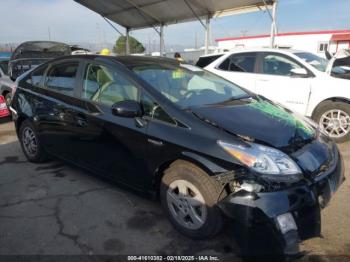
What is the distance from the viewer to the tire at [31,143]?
190 inches

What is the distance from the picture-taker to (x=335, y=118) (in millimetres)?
5875

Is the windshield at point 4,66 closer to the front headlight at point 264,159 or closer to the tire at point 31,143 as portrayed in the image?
the tire at point 31,143

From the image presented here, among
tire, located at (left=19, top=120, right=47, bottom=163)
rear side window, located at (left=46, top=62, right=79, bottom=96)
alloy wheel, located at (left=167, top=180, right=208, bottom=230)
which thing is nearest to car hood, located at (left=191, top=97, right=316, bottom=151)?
alloy wheel, located at (left=167, top=180, right=208, bottom=230)

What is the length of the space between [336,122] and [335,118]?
0.07m

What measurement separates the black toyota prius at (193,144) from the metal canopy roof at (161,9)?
7951 mm

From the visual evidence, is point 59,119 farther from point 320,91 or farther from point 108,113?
point 320,91

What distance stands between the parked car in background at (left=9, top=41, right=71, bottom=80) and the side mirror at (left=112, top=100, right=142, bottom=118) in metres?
6.15

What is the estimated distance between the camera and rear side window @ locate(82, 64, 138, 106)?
349 cm

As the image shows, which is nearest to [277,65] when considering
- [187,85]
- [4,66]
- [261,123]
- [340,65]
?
[340,65]

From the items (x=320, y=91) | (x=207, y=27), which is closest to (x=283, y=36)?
(x=207, y=27)

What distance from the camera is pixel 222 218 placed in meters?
2.83

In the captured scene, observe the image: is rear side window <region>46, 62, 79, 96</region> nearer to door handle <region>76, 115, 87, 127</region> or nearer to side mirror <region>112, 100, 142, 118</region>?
door handle <region>76, 115, 87, 127</region>

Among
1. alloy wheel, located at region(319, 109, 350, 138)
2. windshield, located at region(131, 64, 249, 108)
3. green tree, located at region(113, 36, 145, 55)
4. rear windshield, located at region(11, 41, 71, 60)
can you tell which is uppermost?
green tree, located at region(113, 36, 145, 55)

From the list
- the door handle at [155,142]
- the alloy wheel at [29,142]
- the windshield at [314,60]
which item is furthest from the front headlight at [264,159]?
the windshield at [314,60]
